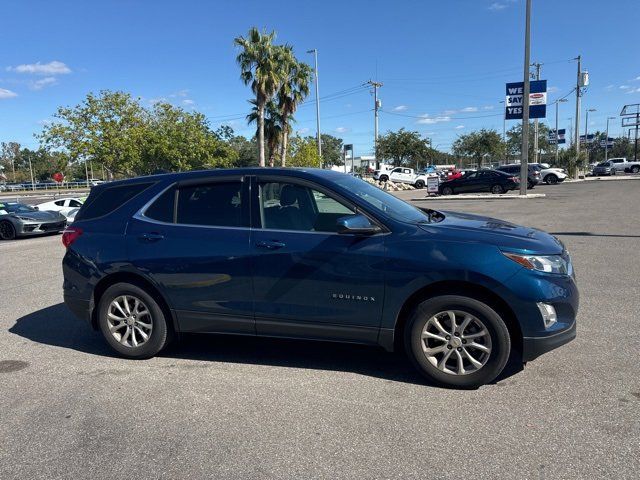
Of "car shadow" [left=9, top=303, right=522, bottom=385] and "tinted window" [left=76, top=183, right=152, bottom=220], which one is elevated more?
"tinted window" [left=76, top=183, right=152, bottom=220]

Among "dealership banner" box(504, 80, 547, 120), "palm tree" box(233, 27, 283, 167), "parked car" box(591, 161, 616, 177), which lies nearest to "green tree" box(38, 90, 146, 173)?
"palm tree" box(233, 27, 283, 167)

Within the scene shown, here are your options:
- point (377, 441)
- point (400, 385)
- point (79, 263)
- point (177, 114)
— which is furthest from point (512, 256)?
point (177, 114)

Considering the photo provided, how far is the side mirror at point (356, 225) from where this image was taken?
3.73 m

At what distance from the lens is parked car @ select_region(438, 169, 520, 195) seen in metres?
28.7

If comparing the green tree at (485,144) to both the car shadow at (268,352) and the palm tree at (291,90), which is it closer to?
the palm tree at (291,90)

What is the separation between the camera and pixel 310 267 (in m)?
3.93

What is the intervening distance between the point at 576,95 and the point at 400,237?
5040 cm

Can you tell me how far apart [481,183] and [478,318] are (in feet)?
90.4

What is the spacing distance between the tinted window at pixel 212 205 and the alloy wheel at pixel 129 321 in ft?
2.98

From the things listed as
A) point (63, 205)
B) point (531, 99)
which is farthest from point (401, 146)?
point (63, 205)

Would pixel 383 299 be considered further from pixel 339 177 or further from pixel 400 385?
pixel 339 177

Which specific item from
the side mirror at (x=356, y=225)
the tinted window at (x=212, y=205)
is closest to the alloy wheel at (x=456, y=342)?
the side mirror at (x=356, y=225)

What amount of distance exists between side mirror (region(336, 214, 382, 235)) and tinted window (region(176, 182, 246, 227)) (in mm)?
963

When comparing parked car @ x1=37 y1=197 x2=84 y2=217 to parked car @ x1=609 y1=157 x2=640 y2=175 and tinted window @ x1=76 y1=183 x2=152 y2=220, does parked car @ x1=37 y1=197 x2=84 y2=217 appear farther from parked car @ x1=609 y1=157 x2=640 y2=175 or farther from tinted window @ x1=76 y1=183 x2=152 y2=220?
parked car @ x1=609 y1=157 x2=640 y2=175
